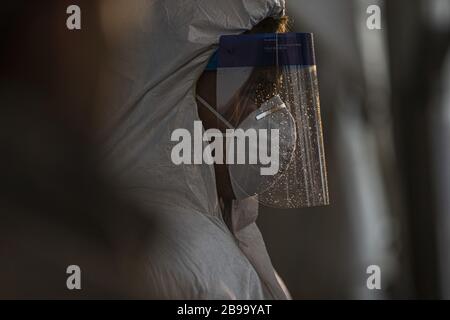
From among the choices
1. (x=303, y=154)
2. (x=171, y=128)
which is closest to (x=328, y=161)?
(x=303, y=154)

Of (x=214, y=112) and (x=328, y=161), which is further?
(x=328, y=161)

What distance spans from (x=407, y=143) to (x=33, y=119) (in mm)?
946

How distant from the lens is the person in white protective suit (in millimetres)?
1069

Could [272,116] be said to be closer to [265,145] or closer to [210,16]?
Answer: [265,145]

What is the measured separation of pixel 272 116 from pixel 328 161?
22.9 inches

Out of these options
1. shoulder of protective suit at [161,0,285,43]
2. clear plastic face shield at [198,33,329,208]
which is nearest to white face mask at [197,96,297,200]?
clear plastic face shield at [198,33,329,208]

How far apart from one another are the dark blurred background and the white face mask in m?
0.18

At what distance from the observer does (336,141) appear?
1.71 meters

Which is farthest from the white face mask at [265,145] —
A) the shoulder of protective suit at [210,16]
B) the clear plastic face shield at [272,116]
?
the shoulder of protective suit at [210,16]

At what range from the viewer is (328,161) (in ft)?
5.54

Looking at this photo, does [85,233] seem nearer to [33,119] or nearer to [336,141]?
[33,119]

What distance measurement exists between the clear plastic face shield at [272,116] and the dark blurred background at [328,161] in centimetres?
18

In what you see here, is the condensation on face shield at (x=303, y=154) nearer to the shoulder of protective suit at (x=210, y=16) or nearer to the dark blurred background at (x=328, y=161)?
the shoulder of protective suit at (x=210, y=16)
